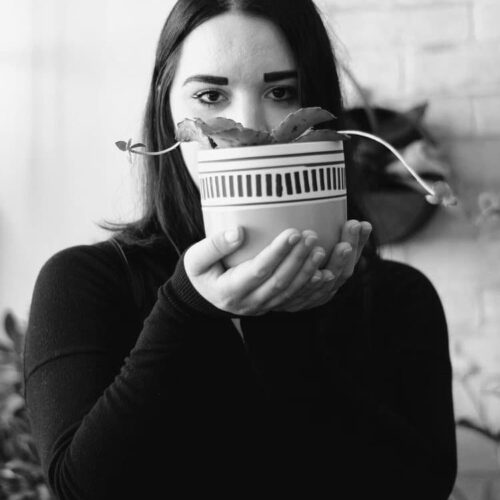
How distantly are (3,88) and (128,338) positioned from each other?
135 cm

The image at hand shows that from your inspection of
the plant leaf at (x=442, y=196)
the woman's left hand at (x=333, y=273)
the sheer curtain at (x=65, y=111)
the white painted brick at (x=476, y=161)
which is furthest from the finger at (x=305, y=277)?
the sheer curtain at (x=65, y=111)

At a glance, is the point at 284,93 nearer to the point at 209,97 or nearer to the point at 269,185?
the point at 209,97

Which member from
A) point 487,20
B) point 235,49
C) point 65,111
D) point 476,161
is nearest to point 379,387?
point 235,49

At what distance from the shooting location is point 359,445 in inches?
31.1

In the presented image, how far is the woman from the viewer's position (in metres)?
0.65

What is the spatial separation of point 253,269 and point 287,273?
25mm

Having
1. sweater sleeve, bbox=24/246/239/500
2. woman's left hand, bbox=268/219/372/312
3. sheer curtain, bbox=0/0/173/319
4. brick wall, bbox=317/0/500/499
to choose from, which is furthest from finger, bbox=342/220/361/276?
sheer curtain, bbox=0/0/173/319

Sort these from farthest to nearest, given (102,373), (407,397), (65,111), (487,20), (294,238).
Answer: (65,111)
(487,20)
(407,397)
(102,373)
(294,238)

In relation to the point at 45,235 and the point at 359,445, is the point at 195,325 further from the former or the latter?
the point at 45,235

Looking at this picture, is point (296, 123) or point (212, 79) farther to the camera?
point (212, 79)

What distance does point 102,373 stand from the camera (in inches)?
28.8

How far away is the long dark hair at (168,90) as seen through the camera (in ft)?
2.76

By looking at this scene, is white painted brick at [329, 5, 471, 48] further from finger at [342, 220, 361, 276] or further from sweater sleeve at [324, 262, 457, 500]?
finger at [342, 220, 361, 276]

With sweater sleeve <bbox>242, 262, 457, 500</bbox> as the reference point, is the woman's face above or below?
above
